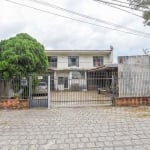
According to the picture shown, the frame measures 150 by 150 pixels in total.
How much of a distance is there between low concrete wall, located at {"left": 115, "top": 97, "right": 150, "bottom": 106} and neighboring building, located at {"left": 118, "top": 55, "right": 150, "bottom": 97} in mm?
214

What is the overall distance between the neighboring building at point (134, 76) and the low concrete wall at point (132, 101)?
0.21 m

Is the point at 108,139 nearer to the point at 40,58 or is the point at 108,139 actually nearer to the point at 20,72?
the point at 20,72

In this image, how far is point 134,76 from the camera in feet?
38.6

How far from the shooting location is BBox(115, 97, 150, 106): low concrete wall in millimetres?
11312

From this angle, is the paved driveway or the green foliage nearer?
the paved driveway

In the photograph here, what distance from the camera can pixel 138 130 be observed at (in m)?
6.57

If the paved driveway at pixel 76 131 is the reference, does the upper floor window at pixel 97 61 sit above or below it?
above

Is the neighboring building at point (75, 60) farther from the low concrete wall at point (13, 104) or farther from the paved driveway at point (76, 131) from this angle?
the paved driveway at point (76, 131)

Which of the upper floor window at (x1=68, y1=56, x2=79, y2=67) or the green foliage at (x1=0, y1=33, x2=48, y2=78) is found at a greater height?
the upper floor window at (x1=68, y1=56, x2=79, y2=67)

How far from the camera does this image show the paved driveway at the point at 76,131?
531 centimetres

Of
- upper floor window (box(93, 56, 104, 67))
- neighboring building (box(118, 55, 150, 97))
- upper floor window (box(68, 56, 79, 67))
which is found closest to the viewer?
neighboring building (box(118, 55, 150, 97))

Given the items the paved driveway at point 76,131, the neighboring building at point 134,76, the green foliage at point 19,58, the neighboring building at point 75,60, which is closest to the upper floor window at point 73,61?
the neighboring building at point 75,60

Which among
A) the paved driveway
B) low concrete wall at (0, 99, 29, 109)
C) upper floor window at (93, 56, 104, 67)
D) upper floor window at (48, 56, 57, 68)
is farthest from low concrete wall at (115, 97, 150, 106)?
upper floor window at (48, 56, 57, 68)

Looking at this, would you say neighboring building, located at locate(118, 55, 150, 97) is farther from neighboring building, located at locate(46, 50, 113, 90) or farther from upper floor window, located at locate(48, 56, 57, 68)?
upper floor window, located at locate(48, 56, 57, 68)
